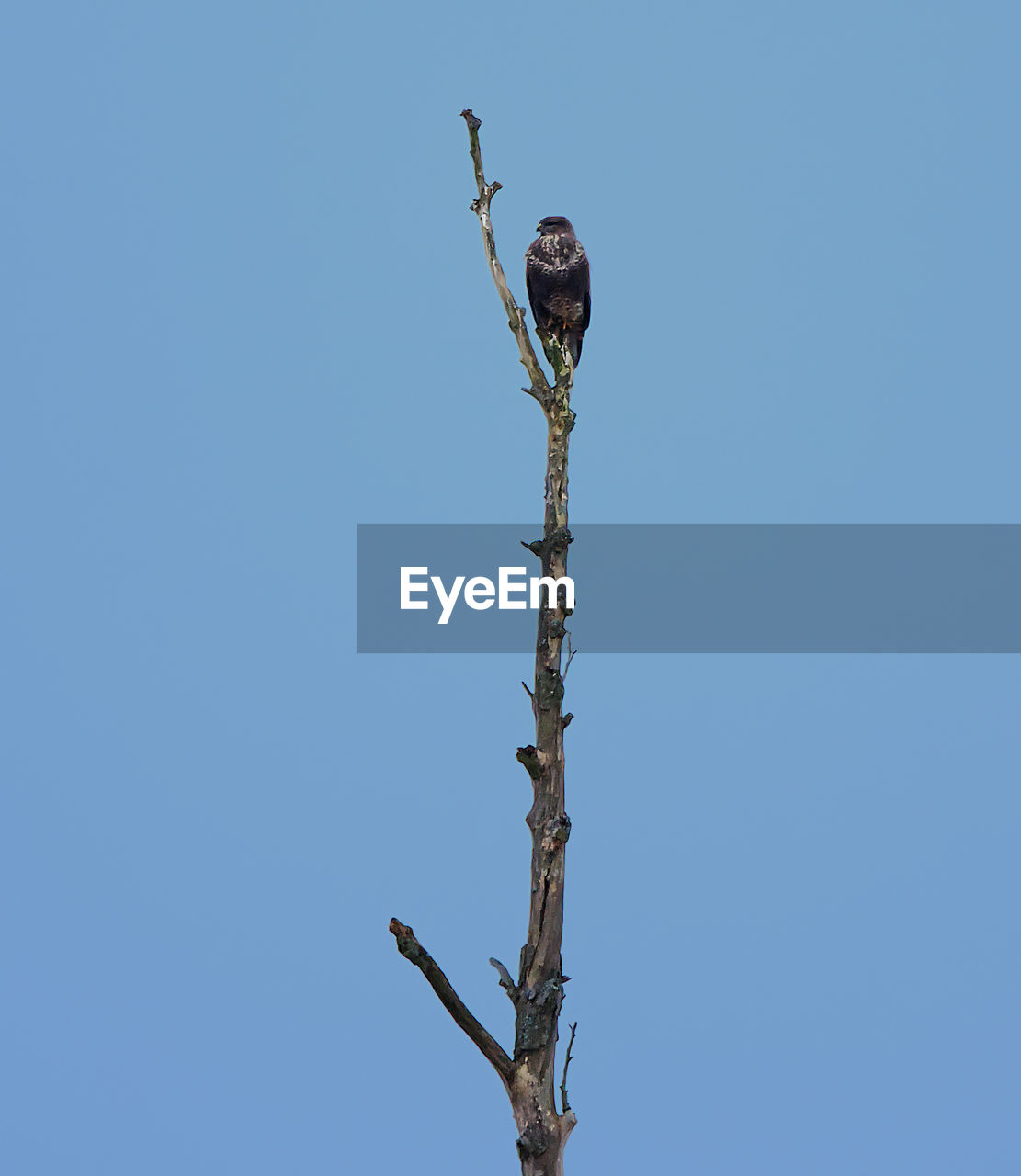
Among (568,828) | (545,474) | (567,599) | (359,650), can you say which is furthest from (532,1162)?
(359,650)

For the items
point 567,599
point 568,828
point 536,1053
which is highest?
point 567,599

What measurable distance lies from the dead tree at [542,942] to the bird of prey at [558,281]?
4.09ft

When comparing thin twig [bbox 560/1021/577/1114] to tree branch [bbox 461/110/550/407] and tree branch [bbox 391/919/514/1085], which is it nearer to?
tree branch [bbox 391/919/514/1085]

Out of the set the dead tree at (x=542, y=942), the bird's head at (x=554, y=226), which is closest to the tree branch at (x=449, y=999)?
the dead tree at (x=542, y=942)

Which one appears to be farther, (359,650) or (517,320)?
(359,650)

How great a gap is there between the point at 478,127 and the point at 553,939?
3.41m

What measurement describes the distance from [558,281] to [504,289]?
3.25 ft

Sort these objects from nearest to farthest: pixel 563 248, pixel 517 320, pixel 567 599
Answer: pixel 567 599, pixel 517 320, pixel 563 248

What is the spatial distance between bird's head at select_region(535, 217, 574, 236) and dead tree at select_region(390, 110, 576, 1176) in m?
1.29

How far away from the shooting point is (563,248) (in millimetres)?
7012

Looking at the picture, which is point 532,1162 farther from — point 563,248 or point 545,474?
point 563,248

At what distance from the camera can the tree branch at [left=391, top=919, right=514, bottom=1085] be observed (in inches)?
208

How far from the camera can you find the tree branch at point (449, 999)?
17.3 ft

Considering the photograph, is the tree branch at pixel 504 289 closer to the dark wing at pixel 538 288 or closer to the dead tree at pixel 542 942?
the dead tree at pixel 542 942
